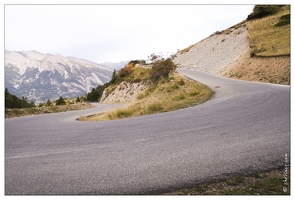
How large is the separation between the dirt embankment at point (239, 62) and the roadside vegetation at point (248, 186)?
51.2 feet

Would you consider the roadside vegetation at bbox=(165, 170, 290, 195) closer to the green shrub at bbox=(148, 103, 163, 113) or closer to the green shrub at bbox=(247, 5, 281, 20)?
the green shrub at bbox=(148, 103, 163, 113)

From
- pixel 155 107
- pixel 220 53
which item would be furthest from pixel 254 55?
pixel 155 107

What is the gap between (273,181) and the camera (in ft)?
13.1

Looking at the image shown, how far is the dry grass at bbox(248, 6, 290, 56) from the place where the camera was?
2573 centimetres

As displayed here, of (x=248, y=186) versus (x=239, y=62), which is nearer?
(x=248, y=186)

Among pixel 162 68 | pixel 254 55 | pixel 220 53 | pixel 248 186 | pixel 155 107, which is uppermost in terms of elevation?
pixel 220 53

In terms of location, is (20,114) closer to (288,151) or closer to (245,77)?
(288,151)

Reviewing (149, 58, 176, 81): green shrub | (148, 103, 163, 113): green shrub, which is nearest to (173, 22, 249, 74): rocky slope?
(149, 58, 176, 81): green shrub

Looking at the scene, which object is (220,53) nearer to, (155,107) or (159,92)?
(159,92)

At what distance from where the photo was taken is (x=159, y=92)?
24.0 metres

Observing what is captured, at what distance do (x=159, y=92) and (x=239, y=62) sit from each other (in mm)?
14286

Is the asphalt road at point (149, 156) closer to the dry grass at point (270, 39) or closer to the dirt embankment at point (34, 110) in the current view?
the dirt embankment at point (34, 110)

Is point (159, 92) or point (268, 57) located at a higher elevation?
point (268, 57)

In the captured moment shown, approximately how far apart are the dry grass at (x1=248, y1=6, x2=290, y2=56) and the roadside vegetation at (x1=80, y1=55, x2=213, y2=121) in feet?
34.2
